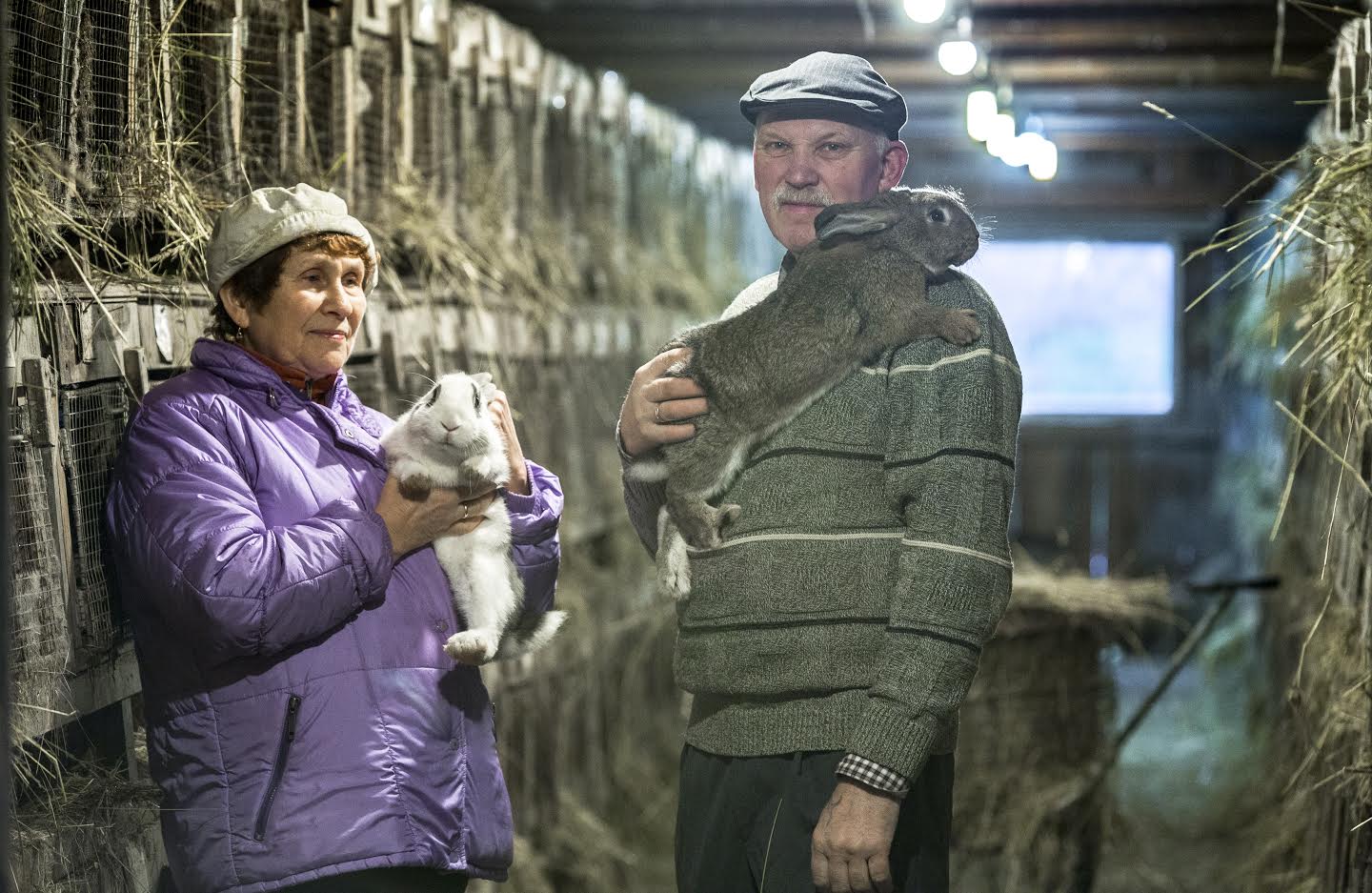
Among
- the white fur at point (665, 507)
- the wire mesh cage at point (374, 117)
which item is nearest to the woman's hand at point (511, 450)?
the white fur at point (665, 507)

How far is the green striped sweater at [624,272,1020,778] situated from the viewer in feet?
6.51

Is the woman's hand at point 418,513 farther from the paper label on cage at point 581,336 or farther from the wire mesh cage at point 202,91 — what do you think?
the paper label on cage at point 581,336

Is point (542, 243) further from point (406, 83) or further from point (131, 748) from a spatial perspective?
point (131, 748)

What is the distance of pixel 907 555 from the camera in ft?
6.60

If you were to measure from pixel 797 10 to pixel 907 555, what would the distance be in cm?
264

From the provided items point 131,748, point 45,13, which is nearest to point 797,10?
point 45,13

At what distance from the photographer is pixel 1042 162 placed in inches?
169

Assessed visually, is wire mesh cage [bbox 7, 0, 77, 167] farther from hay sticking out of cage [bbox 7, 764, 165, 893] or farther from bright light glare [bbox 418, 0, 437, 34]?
bright light glare [bbox 418, 0, 437, 34]

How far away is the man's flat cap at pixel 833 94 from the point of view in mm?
2109

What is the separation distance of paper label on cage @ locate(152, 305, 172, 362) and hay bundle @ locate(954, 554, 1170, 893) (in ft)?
10.00

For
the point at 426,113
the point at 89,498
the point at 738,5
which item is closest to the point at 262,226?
the point at 89,498

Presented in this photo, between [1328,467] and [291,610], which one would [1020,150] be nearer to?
[1328,467]

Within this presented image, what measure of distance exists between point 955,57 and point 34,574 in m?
2.35

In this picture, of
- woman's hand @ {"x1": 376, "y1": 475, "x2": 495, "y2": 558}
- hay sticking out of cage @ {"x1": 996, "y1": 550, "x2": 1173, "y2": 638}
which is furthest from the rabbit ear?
hay sticking out of cage @ {"x1": 996, "y1": 550, "x2": 1173, "y2": 638}
